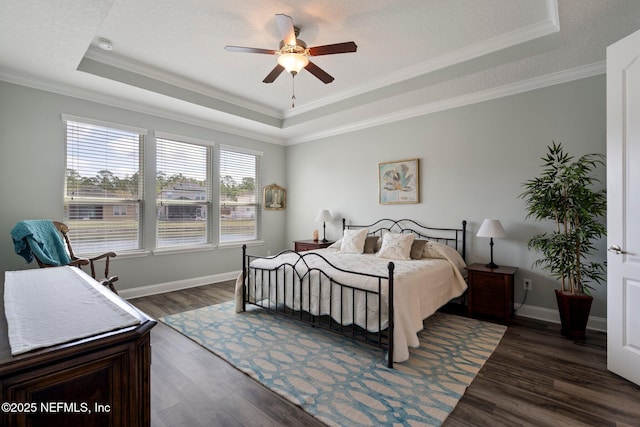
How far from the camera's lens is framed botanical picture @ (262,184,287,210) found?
20.1 ft

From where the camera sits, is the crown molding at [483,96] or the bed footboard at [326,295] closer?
the bed footboard at [326,295]

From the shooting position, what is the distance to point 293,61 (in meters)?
2.81

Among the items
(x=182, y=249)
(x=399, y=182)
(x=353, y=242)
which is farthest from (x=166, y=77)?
(x=399, y=182)

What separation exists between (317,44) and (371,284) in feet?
8.36

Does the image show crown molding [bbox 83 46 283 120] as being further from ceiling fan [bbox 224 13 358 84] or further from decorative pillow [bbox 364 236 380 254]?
decorative pillow [bbox 364 236 380 254]

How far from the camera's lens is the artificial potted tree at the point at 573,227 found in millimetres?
2975

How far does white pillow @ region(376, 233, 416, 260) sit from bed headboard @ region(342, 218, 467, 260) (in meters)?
0.58

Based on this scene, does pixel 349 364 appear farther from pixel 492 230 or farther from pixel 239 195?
pixel 239 195

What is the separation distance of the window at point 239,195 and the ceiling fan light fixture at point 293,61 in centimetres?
291

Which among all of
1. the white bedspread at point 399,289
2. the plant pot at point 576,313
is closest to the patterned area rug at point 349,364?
the white bedspread at point 399,289

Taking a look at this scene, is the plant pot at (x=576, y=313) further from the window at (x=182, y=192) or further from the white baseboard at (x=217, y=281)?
the window at (x=182, y=192)

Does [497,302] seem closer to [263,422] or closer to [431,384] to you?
[431,384]

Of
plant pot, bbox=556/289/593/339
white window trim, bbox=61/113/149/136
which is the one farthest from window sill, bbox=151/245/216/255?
plant pot, bbox=556/289/593/339

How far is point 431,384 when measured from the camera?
2.22 metres
